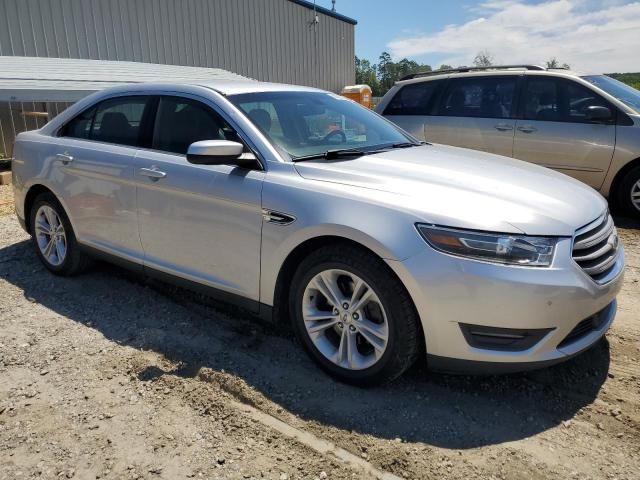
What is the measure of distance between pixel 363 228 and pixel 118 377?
5.44 ft

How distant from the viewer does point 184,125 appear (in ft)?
11.7

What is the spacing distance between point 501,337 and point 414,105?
5.56 metres

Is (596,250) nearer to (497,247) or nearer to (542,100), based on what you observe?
(497,247)

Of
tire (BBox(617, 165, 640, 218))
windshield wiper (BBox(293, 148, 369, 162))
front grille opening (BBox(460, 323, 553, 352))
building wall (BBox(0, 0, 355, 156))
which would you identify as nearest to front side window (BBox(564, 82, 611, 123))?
tire (BBox(617, 165, 640, 218))

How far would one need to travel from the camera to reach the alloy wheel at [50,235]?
443 cm

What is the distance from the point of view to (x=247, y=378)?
2.95 metres

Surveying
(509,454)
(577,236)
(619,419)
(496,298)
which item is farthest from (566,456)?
(577,236)

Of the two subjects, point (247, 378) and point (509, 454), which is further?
point (247, 378)

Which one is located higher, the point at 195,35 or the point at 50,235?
the point at 195,35

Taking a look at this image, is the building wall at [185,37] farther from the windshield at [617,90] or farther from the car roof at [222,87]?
the windshield at [617,90]

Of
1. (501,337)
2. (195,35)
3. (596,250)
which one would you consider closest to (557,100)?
(596,250)

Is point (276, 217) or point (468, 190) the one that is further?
point (276, 217)

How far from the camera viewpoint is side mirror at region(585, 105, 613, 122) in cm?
599

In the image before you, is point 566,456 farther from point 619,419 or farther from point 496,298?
point 496,298
